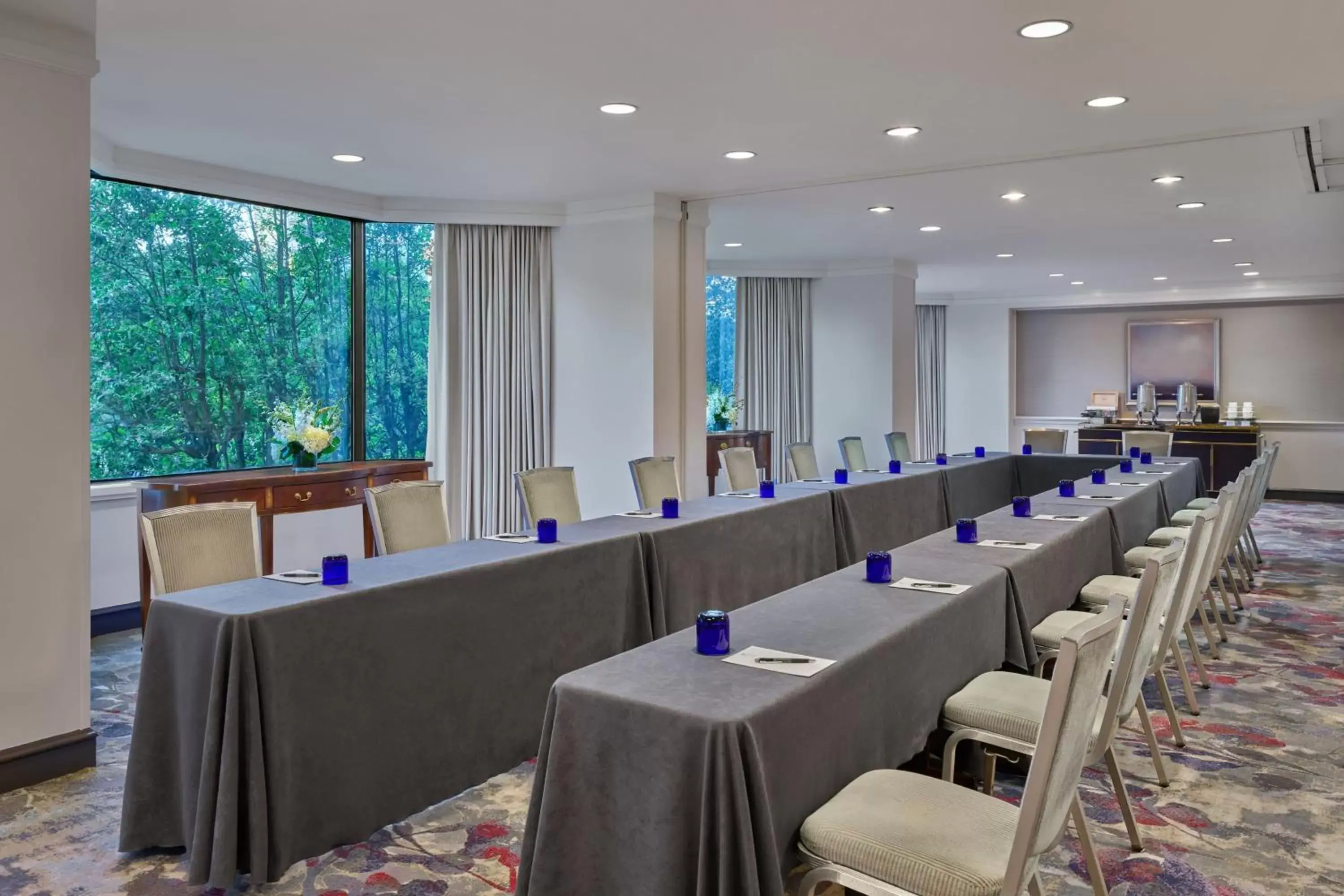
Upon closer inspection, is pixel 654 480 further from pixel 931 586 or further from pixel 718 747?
pixel 718 747

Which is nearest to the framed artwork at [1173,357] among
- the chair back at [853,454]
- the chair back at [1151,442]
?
the chair back at [1151,442]

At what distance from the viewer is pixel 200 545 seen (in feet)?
10.5

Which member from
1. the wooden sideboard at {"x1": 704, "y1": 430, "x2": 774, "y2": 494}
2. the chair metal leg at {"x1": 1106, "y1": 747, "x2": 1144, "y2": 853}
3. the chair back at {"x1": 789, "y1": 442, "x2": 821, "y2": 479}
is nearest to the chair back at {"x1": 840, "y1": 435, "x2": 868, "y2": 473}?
the chair back at {"x1": 789, "y1": 442, "x2": 821, "y2": 479}

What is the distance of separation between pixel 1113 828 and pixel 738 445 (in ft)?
22.1

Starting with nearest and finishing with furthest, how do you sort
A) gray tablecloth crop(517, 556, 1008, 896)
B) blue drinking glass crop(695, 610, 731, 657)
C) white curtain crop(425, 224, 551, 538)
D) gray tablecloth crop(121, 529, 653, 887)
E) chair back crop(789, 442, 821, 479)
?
gray tablecloth crop(517, 556, 1008, 896)
blue drinking glass crop(695, 610, 731, 657)
gray tablecloth crop(121, 529, 653, 887)
chair back crop(789, 442, 821, 479)
white curtain crop(425, 224, 551, 538)

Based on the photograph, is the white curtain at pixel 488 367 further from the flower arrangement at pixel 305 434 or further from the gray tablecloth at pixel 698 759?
the gray tablecloth at pixel 698 759

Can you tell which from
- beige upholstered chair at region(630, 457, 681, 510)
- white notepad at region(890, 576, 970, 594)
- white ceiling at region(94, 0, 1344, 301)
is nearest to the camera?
white notepad at region(890, 576, 970, 594)

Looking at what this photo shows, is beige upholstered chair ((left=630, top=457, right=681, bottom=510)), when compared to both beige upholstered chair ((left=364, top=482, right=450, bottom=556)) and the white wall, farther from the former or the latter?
the white wall

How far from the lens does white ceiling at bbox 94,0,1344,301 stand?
3537mm

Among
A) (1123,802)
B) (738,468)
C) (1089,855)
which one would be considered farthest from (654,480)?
(1089,855)

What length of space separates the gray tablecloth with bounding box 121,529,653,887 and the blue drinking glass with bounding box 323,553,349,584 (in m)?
0.03

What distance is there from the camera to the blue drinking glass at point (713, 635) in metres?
2.22

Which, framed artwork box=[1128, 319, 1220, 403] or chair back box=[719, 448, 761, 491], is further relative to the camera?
framed artwork box=[1128, 319, 1220, 403]

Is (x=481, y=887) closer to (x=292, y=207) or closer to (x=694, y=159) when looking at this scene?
(x=694, y=159)
